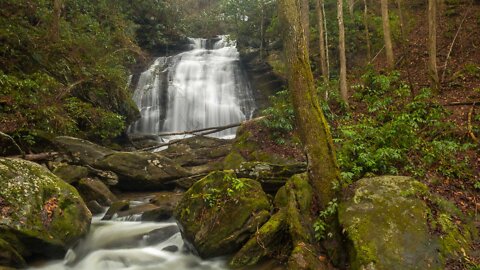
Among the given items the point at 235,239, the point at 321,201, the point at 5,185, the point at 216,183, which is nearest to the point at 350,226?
the point at 321,201

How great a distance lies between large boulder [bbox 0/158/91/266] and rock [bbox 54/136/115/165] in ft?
11.6

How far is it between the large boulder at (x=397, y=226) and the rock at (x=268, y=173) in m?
2.74

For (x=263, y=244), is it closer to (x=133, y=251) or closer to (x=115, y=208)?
(x=133, y=251)

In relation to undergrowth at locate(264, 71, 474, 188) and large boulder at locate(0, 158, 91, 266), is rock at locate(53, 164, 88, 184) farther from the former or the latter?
undergrowth at locate(264, 71, 474, 188)

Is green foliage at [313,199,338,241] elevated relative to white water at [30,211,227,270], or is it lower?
elevated

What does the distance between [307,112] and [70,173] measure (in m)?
6.97

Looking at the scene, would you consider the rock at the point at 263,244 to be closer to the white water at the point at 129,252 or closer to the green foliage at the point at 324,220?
the white water at the point at 129,252

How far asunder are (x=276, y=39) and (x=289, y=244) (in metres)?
17.8

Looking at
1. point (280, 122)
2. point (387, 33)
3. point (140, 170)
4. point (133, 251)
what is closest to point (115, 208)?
point (133, 251)

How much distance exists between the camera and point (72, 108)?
1194cm

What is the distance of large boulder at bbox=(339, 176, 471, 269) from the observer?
507 centimetres

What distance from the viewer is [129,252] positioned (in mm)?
7805

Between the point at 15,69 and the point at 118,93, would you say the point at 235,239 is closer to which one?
the point at 15,69

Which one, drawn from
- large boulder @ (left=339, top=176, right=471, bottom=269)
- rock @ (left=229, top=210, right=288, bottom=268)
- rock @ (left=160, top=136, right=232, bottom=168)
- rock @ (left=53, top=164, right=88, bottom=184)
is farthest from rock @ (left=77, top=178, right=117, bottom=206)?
large boulder @ (left=339, top=176, right=471, bottom=269)
